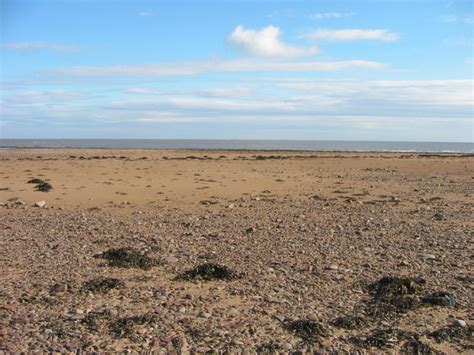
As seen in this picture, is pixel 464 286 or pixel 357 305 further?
pixel 464 286

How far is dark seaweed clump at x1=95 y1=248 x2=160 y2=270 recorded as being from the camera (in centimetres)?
855

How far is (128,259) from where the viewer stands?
873 centimetres

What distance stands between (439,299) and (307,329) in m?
2.14

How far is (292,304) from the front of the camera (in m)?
6.75

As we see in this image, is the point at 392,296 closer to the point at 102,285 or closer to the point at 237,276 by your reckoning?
the point at 237,276

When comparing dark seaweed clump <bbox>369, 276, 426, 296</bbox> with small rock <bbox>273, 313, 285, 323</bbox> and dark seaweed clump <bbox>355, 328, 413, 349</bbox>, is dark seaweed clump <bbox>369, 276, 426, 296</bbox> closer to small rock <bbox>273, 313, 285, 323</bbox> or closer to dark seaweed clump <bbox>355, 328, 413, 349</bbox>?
dark seaweed clump <bbox>355, 328, 413, 349</bbox>

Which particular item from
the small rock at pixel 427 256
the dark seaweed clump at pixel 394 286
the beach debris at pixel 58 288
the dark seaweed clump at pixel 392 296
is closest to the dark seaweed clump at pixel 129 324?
the beach debris at pixel 58 288

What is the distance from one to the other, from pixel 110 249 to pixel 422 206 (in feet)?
32.2

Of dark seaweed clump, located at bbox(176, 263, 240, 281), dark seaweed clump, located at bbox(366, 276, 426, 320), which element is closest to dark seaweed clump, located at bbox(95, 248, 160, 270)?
dark seaweed clump, located at bbox(176, 263, 240, 281)

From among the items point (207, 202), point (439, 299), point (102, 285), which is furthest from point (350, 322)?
point (207, 202)

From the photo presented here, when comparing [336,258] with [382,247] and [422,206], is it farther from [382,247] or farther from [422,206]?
[422,206]

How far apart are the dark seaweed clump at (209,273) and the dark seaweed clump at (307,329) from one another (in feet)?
6.54

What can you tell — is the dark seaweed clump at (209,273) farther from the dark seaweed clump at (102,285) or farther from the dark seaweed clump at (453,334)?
the dark seaweed clump at (453,334)

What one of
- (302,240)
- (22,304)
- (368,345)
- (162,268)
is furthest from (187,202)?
(368,345)
